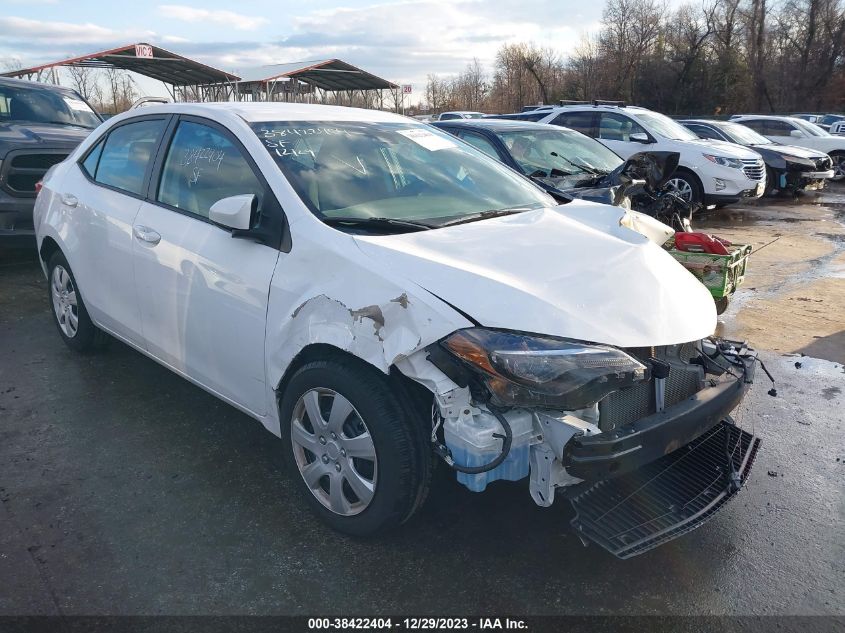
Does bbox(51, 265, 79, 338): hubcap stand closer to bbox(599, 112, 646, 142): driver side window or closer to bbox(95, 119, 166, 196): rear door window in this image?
bbox(95, 119, 166, 196): rear door window

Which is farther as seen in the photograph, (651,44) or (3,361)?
(651,44)

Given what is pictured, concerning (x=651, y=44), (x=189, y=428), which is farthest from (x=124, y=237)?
(x=651, y=44)

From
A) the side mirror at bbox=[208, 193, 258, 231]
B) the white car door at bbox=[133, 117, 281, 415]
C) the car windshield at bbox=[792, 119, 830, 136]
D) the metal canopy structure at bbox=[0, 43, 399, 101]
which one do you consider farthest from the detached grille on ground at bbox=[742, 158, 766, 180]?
the metal canopy structure at bbox=[0, 43, 399, 101]

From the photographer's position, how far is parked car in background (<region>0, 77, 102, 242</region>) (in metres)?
6.97

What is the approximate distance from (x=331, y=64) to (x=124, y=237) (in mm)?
26470

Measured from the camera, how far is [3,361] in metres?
4.74

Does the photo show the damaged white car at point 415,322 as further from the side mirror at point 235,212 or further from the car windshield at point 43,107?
the car windshield at point 43,107

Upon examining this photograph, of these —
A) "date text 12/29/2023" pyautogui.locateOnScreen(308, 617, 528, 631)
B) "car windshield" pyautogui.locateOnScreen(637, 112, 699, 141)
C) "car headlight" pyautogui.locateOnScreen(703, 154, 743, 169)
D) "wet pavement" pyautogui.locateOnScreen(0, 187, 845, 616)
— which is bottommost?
"date text 12/29/2023" pyautogui.locateOnScreen(308, 617, 528, 631)

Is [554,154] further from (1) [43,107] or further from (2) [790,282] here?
(1) [43,107]

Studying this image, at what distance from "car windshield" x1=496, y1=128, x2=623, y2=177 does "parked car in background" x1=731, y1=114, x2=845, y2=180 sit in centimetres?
1308

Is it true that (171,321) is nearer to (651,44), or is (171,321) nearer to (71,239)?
(71,239)

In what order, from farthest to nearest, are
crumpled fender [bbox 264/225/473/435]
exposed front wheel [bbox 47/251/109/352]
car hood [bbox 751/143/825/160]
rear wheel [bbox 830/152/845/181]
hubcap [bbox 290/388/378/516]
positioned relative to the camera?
rear wheel [bbox 830/152/845/181]
car hood [bbox 751/143/825/160]
exposed front wheel [bbox 47/251/109/352]
hubcap [bbox 290/388/378/516]
crumpled fender [bbox 264/225/473/435]

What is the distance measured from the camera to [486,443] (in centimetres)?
224

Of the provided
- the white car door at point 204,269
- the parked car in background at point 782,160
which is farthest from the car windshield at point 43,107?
the parked car in background at point 782,160
